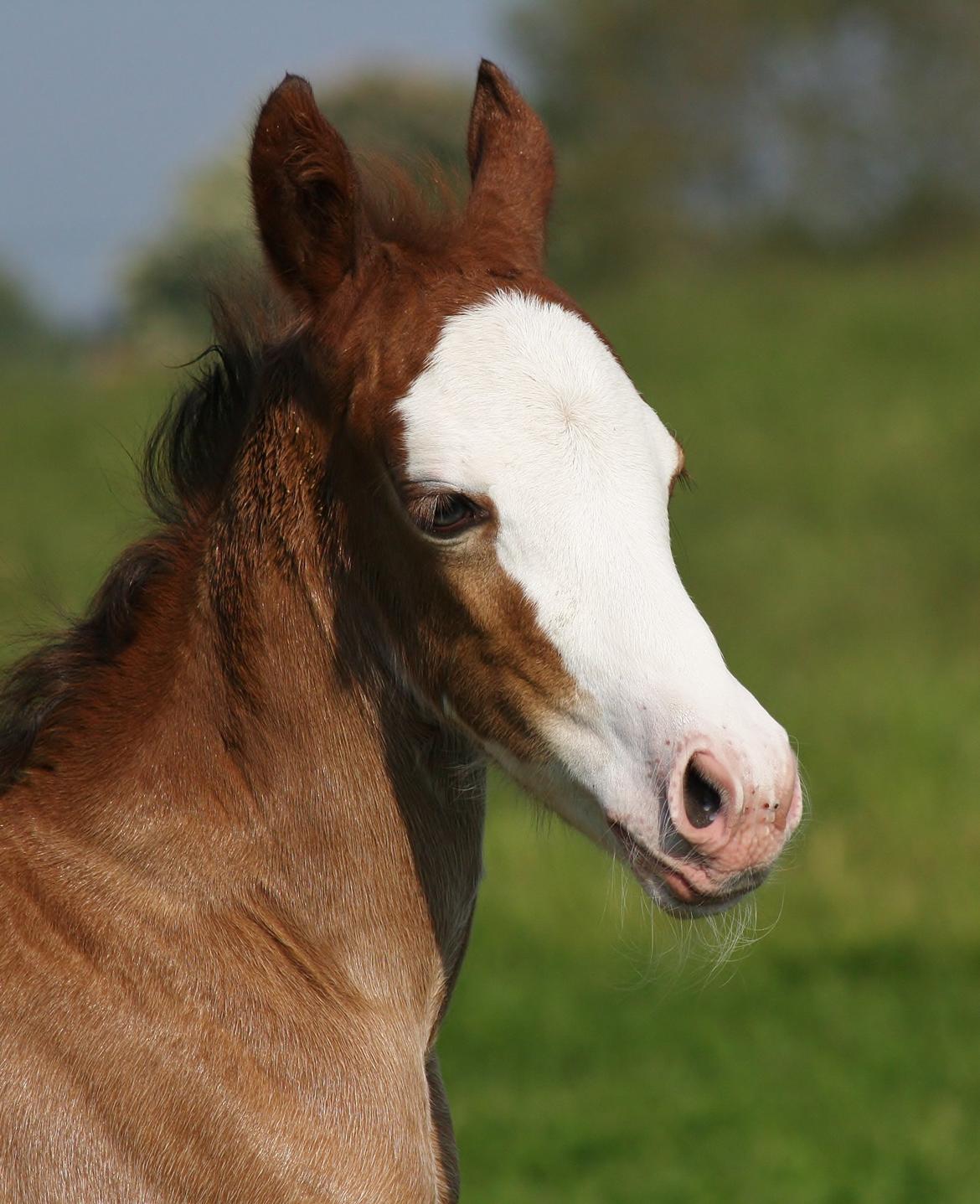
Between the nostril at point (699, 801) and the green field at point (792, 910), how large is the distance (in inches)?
19.5

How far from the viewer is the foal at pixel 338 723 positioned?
2.37 metres

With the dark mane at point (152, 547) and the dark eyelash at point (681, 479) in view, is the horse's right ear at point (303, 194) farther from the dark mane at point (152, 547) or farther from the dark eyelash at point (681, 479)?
the dark eyelash at point (681, 479)

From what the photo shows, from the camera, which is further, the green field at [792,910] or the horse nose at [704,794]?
the green field at [792,910]

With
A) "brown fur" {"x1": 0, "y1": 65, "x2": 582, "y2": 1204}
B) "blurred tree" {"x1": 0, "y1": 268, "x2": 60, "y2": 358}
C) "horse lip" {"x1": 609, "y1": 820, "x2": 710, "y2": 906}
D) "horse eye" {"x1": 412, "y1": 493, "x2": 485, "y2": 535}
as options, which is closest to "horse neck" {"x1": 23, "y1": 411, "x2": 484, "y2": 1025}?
"brown fur" {"x1": 0, "y1": 65, "x2": 582, "y2": 1204}

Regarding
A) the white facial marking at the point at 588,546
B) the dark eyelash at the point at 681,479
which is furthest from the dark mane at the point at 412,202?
the dark eyelash at the point at 681,479

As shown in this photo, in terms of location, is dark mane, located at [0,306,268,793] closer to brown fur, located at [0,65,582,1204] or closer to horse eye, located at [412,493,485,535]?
brown fur, located at [0,65,582,1204]

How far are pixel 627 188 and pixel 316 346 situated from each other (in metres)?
25.7

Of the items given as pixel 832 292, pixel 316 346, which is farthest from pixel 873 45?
pixel 316 346

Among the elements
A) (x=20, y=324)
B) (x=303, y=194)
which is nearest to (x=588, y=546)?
(x=303, y=194)

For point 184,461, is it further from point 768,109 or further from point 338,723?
point 768,109

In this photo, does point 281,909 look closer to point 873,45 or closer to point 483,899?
point 483,899

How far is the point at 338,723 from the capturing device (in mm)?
2711

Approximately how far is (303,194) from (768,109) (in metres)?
31.6

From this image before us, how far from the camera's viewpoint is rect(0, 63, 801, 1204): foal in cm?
237
